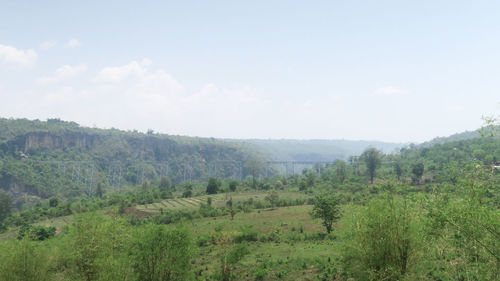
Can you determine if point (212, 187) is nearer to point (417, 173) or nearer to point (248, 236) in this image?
point (248, 236)

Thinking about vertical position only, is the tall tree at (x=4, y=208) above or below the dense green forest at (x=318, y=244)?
below

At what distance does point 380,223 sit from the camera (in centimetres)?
2012

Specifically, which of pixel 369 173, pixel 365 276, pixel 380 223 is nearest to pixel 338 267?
pixel 365 276

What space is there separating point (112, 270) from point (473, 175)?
1049 inches

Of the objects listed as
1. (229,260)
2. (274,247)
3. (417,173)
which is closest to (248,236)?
(274,247)

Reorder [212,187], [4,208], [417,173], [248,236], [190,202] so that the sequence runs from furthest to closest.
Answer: [212,187] < [190,202] < [417,173] < [4,208] < [248,236]

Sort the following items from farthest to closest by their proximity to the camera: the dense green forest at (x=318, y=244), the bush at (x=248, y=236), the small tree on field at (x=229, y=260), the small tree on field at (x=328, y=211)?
the bush at (x=248, y=236)
the small tree on field at (x=328, y=211)
the small tree on field at (x=229, y=260)
the dense green forest at (x=318, y=244)

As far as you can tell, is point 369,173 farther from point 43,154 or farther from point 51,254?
point 43,154

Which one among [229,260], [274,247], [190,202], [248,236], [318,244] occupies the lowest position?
[190,202]

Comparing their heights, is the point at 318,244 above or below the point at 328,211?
below

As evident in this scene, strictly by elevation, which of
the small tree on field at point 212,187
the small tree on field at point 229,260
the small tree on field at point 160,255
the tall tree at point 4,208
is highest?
the small tree on field at point 160,255

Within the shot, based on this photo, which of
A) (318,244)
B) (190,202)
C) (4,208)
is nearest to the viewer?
(318,244)

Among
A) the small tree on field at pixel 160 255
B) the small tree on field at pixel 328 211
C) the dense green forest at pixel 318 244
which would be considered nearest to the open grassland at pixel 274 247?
the dense green forest at pixel 318 244

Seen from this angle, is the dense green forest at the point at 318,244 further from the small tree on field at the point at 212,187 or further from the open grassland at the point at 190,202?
the small tree on field at the point at 212,187
